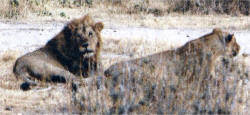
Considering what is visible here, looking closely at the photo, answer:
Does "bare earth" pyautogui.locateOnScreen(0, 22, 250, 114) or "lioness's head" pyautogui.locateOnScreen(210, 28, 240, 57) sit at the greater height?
"lioness's head" pyautogui.locateOnScreen(210, 28, 240, 57)

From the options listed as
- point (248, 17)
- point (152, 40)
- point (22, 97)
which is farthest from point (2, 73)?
point (248, 17)

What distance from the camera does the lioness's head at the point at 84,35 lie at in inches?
395

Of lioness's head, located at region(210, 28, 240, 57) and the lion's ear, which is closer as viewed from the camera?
lioness's head, located at region(210, 28, 240, 57)

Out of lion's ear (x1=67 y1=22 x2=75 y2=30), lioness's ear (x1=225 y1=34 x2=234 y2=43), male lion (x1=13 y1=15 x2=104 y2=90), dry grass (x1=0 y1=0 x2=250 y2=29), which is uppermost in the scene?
lion's ear (x1=67 y1=22 x2=75 y2=30)

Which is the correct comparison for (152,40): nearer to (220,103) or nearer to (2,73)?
(2,73)

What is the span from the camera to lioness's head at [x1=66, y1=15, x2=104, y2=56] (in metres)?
10.0

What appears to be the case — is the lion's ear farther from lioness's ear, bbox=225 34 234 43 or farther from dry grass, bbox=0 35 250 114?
lioness's ear, bbox=225 34 234 43

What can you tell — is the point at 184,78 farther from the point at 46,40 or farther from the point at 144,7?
the point at 144,7

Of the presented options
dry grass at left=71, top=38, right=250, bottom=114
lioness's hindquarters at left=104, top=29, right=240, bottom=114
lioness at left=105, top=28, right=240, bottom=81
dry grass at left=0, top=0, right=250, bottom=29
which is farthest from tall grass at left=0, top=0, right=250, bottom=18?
dry grass at left=71, top=38, right=250, bottom=114

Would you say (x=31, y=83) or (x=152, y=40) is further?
(x=152, y=40)

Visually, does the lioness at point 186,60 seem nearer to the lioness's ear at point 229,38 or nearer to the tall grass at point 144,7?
the lioness's ear at point 229,38

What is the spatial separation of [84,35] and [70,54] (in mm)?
A: 449

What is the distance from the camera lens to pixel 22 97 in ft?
28.6

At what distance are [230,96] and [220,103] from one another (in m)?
0.16
